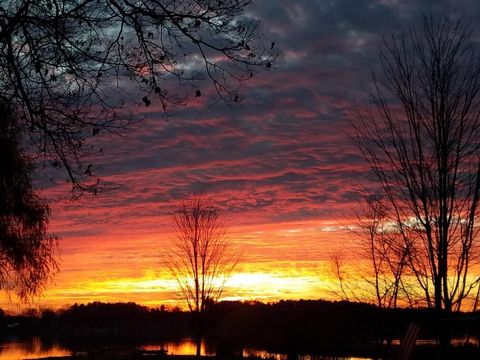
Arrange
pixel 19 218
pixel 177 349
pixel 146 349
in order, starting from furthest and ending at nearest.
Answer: pixel 177 349 < pixel 146 349 < pixel 19 218

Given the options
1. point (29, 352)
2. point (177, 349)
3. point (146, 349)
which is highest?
point (146, 349)

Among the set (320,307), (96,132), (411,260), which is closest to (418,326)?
(411,260)

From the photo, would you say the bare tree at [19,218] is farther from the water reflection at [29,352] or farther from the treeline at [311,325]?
the water reflection at [29,352]

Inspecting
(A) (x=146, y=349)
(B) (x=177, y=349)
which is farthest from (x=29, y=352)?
(A) (x=146, y=349)

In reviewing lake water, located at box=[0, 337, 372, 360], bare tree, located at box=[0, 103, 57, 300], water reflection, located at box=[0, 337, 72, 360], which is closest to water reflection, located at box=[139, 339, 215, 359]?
lake water, located at box=[0, 337, 372, 360]

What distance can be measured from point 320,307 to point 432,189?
124 ft

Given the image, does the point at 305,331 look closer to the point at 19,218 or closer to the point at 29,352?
the point at 29,352

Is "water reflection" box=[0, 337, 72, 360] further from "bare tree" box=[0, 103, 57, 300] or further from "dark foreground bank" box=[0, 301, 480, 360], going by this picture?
"bare tree" box=[0, 103, 57, 300]

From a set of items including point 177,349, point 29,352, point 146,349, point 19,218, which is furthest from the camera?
point 177,349

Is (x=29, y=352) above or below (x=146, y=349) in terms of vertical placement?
below

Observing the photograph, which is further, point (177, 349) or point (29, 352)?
point (177, 349)

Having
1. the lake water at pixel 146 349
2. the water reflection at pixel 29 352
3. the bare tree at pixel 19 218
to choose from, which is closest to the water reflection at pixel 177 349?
the lake water at pixel 146 349

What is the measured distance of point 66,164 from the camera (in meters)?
6.59

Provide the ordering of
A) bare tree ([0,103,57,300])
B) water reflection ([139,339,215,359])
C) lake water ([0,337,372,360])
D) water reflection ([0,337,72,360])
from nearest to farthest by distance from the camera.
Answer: bare tree ([0,103,57,300])
lake water ([0,337,372,360])
water reflection ([0,337,72,360])
water reflection ([139,339,215,359])
